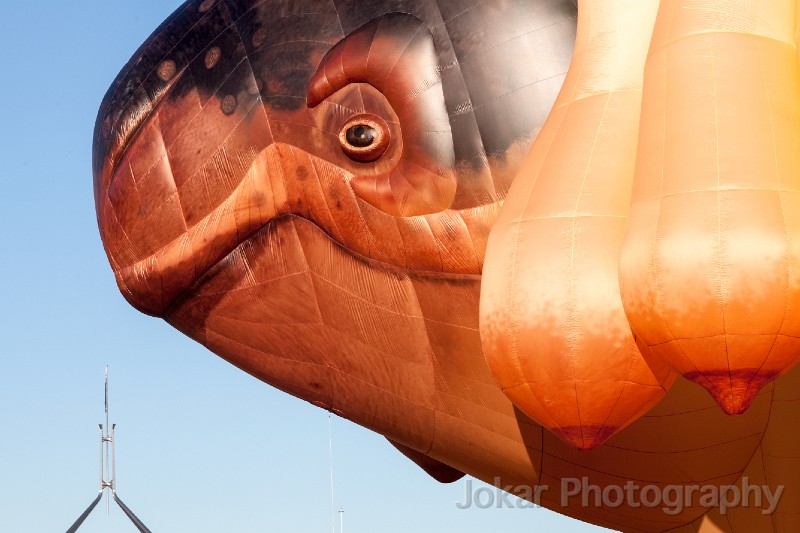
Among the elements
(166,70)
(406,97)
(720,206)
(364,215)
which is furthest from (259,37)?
(720,206)

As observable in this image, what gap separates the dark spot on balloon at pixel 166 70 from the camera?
7.77 meters

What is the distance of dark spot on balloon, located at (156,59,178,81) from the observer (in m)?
7.77

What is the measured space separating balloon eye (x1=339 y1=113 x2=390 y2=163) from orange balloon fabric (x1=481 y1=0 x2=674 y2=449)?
1.44 metres

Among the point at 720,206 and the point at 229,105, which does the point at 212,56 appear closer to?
the point at 229,105

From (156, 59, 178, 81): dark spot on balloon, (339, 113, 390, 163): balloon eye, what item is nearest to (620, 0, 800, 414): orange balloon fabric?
(339, 113, 390, 163): balloon eye

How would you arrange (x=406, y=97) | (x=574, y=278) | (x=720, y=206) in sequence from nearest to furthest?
(x=720, y=206), (x=574, y=278), (x=406, y=97)

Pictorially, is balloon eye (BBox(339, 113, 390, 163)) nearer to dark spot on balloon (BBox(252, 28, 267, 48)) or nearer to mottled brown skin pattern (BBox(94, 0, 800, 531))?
mottled brown skin pattern (BBox(94, 0, 800, 531))

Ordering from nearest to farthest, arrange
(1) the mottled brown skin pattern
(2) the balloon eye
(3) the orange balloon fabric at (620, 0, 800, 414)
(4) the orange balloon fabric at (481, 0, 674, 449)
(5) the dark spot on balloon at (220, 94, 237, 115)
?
(3) the orange balloon fabric at (620, 0, 800, 414) < (4) the orange balloon fabric at (481, 0, 674, 449) < (1) the mottled brown skin pattern < (2) the balloon eye < (5) the dark spot on balloon at (220, 94, 237, 115)

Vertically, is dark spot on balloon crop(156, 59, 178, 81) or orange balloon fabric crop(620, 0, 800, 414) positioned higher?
dark spot on balloon crop(156, 59, 178, 81)

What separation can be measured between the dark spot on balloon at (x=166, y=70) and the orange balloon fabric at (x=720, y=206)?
2969 millimetres

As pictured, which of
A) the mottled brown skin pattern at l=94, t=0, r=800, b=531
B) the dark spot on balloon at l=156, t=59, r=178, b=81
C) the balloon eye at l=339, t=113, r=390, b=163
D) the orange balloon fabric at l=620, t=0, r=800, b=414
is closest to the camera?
the orange balloon fabric at l=620, t=0, r=800, b=414

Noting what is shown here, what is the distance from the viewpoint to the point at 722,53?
5465 millimetres

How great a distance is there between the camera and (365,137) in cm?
727

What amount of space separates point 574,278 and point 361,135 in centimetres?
209
